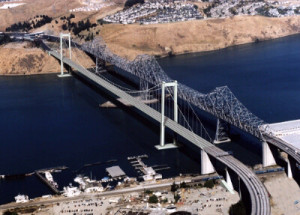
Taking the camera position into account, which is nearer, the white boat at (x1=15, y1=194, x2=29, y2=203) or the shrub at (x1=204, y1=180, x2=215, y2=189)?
the white boat at (x1=15, y1=194, x2=29, y2=203)

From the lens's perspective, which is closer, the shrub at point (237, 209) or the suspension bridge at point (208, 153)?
the shrub at point (237, 209)

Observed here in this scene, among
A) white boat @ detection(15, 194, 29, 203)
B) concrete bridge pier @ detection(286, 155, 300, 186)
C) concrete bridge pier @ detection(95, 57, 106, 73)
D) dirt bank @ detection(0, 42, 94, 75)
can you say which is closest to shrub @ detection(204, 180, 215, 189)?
concrete bridge pier @ detection(286, 155, 300, 186)

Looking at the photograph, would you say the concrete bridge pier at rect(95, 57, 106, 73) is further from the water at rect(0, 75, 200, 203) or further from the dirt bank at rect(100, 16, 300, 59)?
the water at rect(0, 75, 200, 203)

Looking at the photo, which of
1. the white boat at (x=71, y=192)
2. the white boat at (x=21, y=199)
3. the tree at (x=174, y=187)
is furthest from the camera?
the white boat at (x=71, y=192)

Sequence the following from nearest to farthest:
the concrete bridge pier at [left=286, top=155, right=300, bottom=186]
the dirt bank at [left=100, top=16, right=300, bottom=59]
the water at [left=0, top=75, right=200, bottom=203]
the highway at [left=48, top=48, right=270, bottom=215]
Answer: the highway at [left=48, top=48, right=270, bottom=215], the concrete bridge pier at [left=286, top=155, right=300, bottom=186], the water at [left=0, top=75, right=200, bottom=203], the dirt bank at [left=100, top=16, right=300, bottom=59]

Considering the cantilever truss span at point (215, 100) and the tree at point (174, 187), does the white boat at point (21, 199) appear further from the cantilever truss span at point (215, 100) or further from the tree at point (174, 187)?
the cantilever truss span at point (215, 100)

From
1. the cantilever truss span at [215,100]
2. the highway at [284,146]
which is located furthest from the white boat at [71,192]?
the highway at [284,146]
